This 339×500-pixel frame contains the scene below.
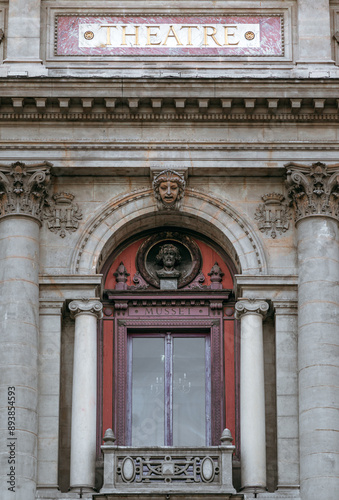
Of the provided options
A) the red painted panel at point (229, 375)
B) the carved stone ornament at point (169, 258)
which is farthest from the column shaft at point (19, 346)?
the red painted panel at point (229, 375)

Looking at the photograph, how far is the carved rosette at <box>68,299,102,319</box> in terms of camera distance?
4231cm

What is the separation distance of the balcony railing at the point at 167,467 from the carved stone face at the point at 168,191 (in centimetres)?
596

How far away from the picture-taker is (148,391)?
140ft

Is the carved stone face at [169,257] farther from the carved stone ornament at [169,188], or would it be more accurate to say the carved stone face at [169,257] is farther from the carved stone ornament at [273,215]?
the carved stone ornament at [273,215]

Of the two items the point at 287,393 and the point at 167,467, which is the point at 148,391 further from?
the point at 287,393

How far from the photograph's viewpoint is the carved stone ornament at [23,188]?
42.7 meters

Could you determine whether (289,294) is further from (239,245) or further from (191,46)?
(191,46)

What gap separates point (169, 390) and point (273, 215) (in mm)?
4841

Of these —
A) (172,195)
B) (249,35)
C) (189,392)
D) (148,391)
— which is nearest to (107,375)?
(148,391)

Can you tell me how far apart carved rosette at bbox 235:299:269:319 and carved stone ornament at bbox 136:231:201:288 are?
1915mm

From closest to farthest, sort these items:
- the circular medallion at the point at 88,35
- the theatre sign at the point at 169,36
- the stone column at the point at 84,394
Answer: the stone column at the point at 84,394
the theatre sign at the point at 169,36
the circular medallion at the point at 88,35

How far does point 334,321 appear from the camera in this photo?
137 ft

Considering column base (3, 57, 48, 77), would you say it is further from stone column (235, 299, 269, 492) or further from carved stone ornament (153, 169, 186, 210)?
stone column (235, 299, 269, 492)

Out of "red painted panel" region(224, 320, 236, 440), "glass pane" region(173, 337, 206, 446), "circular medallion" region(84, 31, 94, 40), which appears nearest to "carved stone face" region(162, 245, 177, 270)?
"glass pane" region(173, 337, 206, 446)
